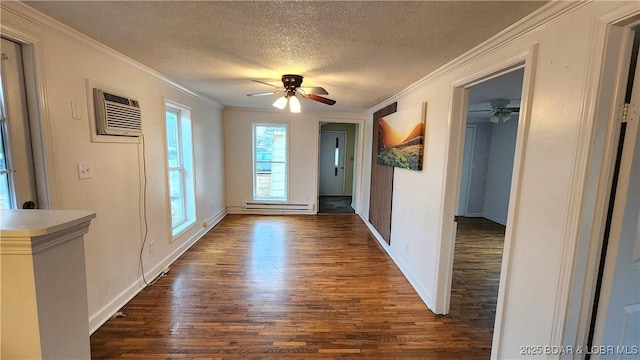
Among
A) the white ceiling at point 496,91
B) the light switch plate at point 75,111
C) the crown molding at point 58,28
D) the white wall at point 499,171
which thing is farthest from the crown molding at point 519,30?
the white wall at point 499,171

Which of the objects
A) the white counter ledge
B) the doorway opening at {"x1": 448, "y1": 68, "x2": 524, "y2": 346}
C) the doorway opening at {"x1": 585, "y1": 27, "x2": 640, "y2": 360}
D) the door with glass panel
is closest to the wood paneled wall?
the doorway opening at {"x1": 448, "y1": 68, "x2": 524, "y2": 346}

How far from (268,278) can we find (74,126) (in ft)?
6.94

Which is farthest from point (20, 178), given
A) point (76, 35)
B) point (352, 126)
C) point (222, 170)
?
point (352, 126)

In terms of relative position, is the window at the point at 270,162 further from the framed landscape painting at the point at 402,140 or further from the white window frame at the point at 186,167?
the framed landscape painting at the point at 402,140

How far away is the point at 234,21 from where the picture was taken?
1.51 metres

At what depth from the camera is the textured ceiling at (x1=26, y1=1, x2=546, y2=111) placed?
4.44 feet

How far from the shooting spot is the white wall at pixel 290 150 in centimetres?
530

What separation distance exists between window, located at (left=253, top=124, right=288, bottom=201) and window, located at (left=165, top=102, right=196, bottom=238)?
5.88 feet

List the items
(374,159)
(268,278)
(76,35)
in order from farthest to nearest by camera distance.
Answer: (374,159) < (268,278) < (76,35)

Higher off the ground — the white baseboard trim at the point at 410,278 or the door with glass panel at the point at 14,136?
the door with glass panel at the point at 14,136

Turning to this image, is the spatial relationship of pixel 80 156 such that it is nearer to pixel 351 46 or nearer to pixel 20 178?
pixel 20 178

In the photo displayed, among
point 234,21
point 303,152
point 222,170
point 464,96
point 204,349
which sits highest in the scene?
point 234,21

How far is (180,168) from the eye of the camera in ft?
12.0

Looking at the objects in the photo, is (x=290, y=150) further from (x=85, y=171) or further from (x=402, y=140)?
(x=85, y=171)
